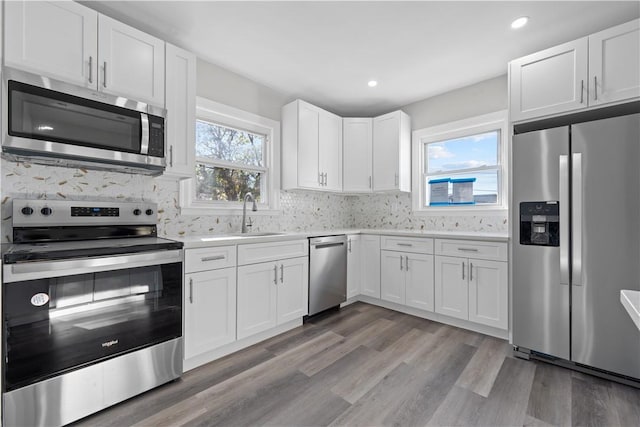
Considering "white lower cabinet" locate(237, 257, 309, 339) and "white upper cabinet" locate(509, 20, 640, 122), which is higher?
"white upper cabinet" locate(509, 20, 640, 122)

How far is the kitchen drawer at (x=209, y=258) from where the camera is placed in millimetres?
2006

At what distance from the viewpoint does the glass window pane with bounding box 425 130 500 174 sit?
3.25m

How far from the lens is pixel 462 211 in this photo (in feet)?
11.0

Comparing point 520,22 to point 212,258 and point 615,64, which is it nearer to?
point 615,64

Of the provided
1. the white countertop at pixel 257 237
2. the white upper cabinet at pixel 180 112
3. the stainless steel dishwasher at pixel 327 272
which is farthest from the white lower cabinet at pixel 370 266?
the white upper cabinet at pixel 180 112

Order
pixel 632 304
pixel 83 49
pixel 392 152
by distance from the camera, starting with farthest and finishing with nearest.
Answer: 1. pixel 392 152
2. pixel 83 49
3. pixel 632 304

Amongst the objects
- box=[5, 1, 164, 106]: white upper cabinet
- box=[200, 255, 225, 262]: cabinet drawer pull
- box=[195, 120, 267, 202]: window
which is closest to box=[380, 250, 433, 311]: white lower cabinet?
box=[195, 120, 267, 202]: window

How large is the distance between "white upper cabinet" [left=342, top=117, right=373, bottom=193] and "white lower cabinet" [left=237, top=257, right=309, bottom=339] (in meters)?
1.43

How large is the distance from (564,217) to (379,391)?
1.75 m

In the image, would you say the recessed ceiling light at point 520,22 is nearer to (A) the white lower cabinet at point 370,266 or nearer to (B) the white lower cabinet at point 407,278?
(B) the white lower cabinet at point 407,278

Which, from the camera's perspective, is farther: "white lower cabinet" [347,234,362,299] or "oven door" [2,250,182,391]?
"white lower cabinet" [347,234,362,299]

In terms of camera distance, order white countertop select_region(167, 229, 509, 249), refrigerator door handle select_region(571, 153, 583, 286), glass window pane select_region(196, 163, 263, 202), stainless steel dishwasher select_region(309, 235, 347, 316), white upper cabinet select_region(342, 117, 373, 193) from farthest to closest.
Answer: white upper cabinet select_region(342, 117, 373, 193) < stainless steel dishwasher select_region(309, 235, 347, 316) < glass window pane select_region(196, 163, 263, 202) < white countertop select_region(167, 229, 509, 249) < refrigerator door handle select_region(571, 153, 583, 286)

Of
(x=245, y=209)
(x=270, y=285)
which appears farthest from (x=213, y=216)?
(x=270, y=285)

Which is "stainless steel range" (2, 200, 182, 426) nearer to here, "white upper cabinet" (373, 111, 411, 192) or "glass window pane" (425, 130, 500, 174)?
"white upper cabinet" (373, 111, 411, 192)
